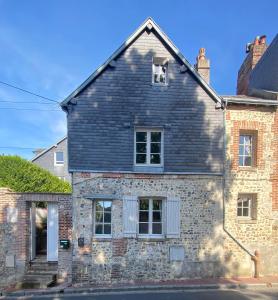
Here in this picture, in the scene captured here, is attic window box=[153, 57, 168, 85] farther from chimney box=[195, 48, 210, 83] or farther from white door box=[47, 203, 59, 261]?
white door box=[47, 203, 59, 261]

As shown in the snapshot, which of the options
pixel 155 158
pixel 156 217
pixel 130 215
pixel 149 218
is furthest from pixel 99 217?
pixel 155 158

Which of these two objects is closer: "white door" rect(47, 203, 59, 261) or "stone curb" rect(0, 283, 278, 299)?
"stone curb" rect(0, 283, 278, 299)

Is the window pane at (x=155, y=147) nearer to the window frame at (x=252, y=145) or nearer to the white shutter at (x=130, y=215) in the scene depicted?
the white shutter at (x=130, y=215)

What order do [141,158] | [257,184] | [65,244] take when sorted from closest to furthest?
[65,244], [141,158], [257,184]

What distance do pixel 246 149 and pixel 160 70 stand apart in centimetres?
479

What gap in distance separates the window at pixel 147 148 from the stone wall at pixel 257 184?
2.77 metres

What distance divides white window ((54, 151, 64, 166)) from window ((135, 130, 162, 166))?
24555 mm

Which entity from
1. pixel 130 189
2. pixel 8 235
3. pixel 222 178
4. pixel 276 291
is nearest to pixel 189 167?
pixel 222 178

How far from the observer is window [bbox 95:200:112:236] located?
11.3 m

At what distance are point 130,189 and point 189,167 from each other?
241 centimetres

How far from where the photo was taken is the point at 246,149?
40.5 ft

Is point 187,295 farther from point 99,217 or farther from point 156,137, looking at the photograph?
point 156,137

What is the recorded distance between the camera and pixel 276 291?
10047 mm

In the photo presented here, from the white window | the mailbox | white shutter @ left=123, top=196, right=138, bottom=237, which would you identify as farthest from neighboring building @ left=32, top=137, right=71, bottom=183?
white shutter @ left=123, top=196, right=138, bottom=237
